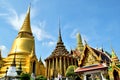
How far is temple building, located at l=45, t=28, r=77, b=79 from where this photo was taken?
1380 inches

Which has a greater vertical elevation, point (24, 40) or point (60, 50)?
point (24, 40)

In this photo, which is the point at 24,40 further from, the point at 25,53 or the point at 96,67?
the point at 96,67

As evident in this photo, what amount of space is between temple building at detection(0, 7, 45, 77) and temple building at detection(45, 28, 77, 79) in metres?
2.18

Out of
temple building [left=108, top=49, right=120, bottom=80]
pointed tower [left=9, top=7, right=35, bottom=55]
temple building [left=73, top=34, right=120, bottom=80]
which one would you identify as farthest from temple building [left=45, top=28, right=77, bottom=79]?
temple building [left=108, top=49, right=120, bottom=80]

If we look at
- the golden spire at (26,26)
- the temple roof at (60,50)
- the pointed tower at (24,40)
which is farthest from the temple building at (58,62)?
the golden spire at (26,26)

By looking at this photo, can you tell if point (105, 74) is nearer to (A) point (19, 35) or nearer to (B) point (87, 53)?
(B) point (87, 53)

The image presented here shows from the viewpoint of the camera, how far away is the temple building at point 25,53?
35.7 m

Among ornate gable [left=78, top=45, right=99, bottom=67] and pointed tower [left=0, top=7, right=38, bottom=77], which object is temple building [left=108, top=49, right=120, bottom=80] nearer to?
ornate gable [left=78, top=45, right=99, bottom=67]

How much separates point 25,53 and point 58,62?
704cm

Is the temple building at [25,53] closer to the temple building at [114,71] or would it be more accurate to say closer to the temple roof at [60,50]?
the temple roof at [60,50]

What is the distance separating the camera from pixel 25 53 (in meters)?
38.0

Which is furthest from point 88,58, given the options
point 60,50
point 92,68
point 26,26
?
point 26,26

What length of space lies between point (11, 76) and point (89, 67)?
13474mm

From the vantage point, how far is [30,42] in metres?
40.6
